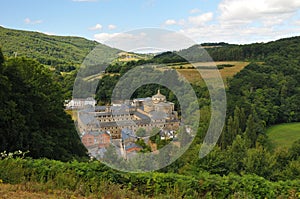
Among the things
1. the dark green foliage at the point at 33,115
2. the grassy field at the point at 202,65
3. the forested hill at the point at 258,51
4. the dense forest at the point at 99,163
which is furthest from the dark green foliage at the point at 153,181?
the forested hill at the point at 258,51

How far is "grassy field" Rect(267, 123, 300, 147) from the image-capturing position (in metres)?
40.3

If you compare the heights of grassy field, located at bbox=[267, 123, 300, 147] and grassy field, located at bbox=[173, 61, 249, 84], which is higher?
grassy field, located at bbox=[173, 61, 249, 84]

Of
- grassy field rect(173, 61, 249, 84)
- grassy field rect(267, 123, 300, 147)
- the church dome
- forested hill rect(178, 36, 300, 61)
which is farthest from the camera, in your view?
forested hill rect(178, 36, 300, 61)

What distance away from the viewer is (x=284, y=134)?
44.8 m

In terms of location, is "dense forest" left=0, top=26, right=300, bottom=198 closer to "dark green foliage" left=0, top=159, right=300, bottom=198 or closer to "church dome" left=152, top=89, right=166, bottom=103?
"dark green foliage" left=0, top=159, right=300, bottom=198

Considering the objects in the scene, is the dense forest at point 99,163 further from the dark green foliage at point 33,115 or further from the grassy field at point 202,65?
the grassy field at point 202,65

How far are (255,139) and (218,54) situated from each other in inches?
1333

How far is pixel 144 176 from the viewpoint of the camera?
6.98m

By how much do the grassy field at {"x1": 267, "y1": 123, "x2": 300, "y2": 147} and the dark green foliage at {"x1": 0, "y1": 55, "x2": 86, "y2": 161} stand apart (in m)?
29.5

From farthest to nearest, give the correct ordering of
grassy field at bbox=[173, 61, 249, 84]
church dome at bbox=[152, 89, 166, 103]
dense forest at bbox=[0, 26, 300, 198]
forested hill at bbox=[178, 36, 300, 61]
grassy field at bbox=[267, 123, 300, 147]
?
forested hill at bbox=[178, 36, 300, 61] < grassy field at bbox=[267, 123, 300, 147] < grassy field at bbox=[173, 61, 249, 84] < church dome at bbox=[152, 89, 166, 103] < dense forest at bbox=[0, 26, 300, 198]

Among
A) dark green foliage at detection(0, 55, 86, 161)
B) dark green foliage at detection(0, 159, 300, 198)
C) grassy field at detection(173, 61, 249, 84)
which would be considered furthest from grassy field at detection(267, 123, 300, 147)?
dark green foliage at detection(0, 159, 300, 198)

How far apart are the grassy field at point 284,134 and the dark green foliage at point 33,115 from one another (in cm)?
2950

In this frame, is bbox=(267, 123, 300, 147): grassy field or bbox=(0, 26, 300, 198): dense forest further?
bbox=(267, 123, 300, 147): grassy field

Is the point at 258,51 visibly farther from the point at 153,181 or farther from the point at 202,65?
the point at 153,181
